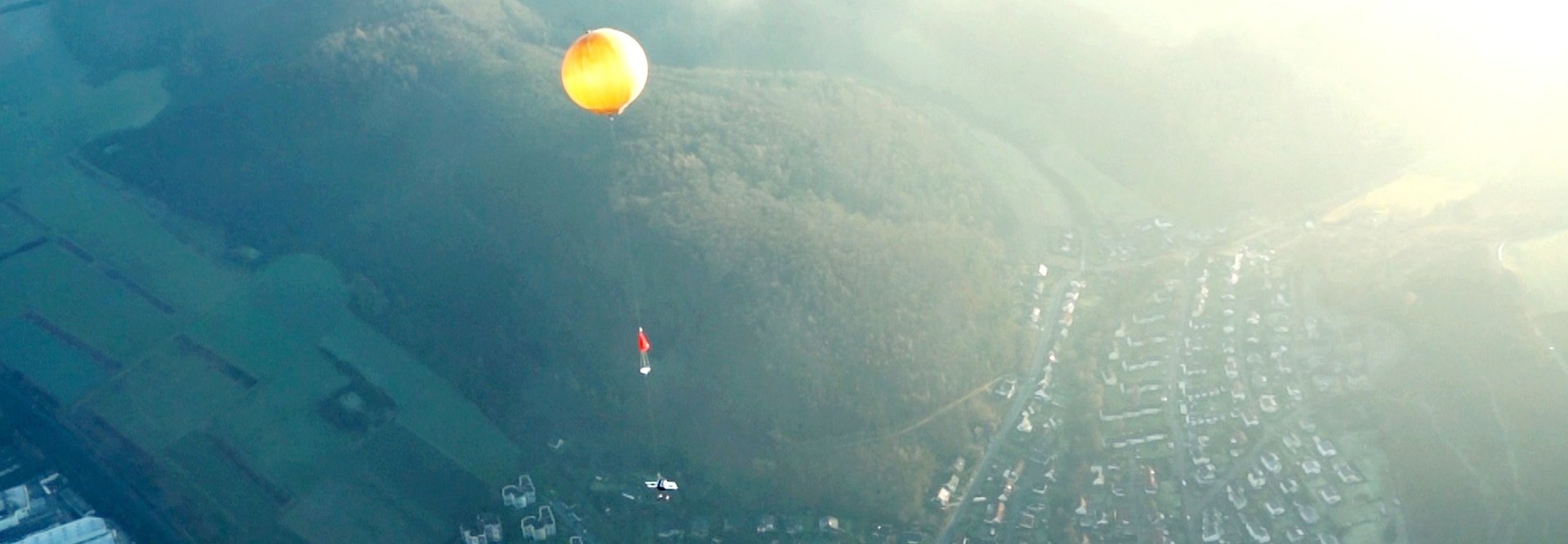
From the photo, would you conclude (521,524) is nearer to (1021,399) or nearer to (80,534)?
(80,534)

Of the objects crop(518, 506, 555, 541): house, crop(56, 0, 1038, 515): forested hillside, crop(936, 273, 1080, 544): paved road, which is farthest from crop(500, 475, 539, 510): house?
crop(936, 273, 1080, 544): paved road

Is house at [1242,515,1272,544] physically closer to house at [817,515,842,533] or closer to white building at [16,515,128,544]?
house at [817,515,842,533]

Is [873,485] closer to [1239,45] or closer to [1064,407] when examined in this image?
[1064,407]

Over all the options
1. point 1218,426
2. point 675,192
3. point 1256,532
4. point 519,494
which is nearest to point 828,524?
point 519,494

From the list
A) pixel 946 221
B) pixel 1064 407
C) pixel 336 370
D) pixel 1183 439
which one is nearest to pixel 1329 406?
pixel 1183 439

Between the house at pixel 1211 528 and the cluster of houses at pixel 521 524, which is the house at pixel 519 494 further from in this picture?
the house at pixel 1211 528

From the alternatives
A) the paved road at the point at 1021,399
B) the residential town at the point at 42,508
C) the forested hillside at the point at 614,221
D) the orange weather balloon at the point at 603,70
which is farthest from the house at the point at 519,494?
the orange weather balloon at the point at 603,70
